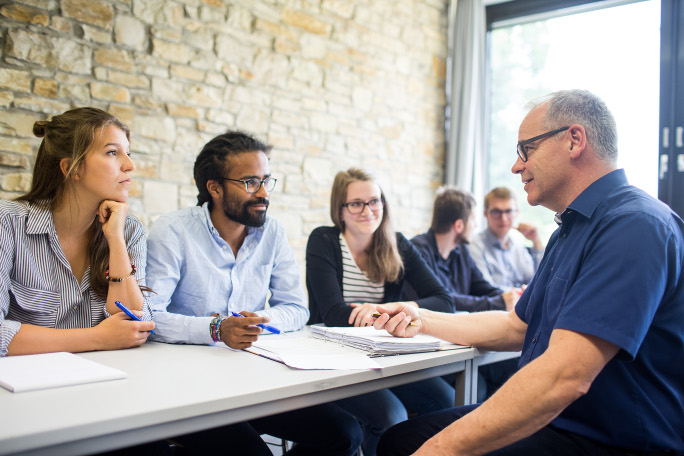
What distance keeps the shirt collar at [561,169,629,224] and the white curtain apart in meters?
3.82

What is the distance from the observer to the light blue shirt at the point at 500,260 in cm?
369

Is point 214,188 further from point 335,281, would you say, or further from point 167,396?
point 167,396

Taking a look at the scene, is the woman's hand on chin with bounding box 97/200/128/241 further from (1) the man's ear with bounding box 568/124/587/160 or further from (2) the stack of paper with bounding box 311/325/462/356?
(1) the man's ear with bounding box 568/124/587/160

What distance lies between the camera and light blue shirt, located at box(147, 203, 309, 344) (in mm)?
1939

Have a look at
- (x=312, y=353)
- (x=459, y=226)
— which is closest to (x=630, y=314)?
(x=312, y=353)

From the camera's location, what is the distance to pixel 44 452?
0.92m

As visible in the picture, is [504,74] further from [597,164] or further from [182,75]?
[597,164]

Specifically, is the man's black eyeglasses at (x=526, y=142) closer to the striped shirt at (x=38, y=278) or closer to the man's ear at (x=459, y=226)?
the striped shirt at (x=38, y=278)

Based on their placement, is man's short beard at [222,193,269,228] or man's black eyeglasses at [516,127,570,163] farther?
man's short beard at [222,193,269,228]

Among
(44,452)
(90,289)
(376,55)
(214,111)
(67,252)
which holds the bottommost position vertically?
(44,452)

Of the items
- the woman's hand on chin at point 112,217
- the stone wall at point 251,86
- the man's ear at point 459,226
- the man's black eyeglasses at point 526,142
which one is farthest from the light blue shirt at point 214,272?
the stone wall at point 251,86

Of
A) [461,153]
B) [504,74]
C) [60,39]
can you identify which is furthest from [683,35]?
[60,39]

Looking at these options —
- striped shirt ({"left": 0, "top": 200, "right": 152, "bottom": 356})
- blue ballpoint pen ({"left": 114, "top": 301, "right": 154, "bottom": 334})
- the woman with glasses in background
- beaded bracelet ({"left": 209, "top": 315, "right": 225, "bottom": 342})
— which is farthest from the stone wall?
beaded bracelet ({"left": 209, "top": 315, "right": 225, "bottom": 342})

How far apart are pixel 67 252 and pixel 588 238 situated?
146cm
